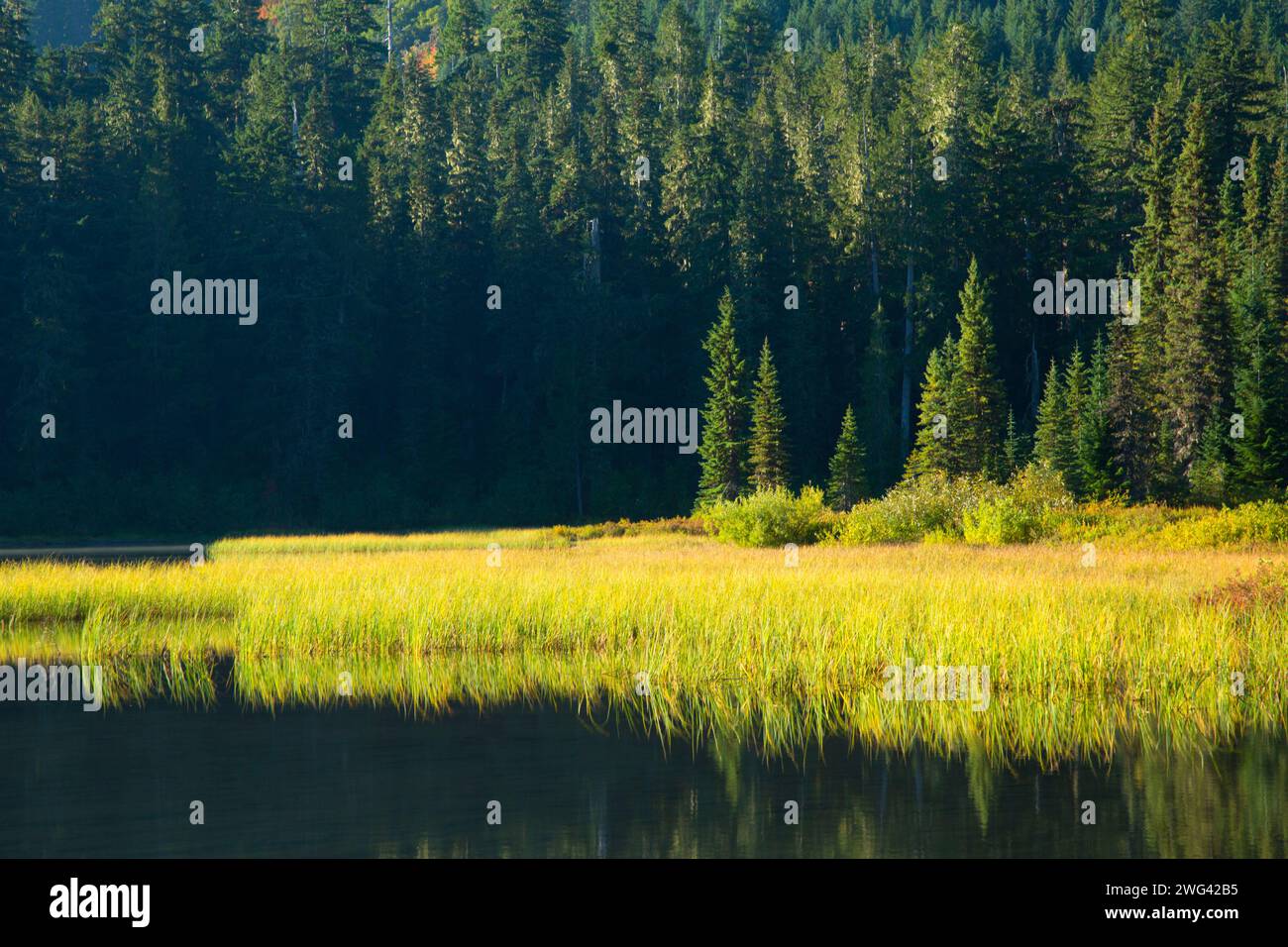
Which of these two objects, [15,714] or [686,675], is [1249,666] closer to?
[686,675]

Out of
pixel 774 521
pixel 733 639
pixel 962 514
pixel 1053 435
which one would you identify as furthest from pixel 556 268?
pixel 733 639

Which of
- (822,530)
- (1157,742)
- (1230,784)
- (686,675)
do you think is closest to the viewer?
(1230,784)

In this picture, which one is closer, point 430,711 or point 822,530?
point 430,711

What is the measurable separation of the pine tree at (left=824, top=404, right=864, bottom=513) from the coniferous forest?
0.61 ft

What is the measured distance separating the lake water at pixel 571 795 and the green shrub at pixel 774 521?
2514 centimetres

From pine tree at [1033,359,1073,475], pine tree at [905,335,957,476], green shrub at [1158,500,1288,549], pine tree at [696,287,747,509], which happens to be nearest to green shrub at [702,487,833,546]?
green shrub at [1158,500,1288,549]

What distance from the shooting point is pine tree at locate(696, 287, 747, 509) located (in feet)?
201

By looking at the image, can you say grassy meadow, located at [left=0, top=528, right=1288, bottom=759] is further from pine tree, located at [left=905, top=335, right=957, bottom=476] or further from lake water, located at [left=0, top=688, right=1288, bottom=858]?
pine tree, located at [left=905, top=335, right=957, bottom=476]

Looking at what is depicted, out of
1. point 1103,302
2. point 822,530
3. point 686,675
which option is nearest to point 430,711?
point 686,675

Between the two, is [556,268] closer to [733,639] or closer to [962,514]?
[962,514]

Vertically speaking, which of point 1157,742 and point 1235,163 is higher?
point 1235,163
